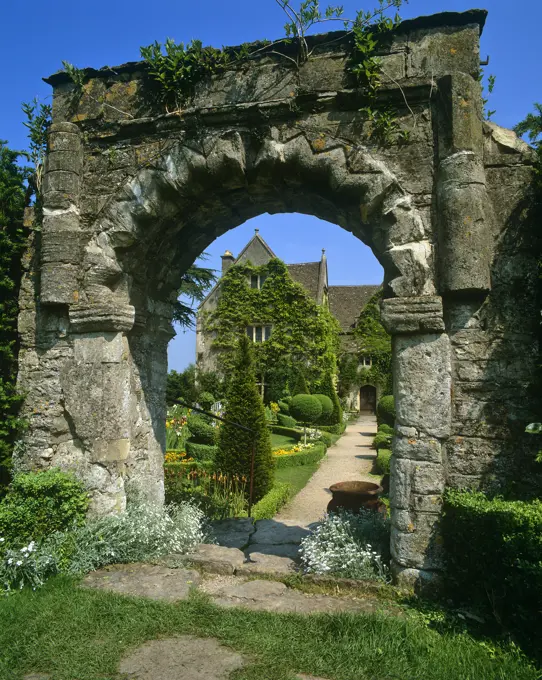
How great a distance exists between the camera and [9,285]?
185 inches

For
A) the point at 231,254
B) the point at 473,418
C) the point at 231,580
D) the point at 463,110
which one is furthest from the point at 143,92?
the point at 231,254

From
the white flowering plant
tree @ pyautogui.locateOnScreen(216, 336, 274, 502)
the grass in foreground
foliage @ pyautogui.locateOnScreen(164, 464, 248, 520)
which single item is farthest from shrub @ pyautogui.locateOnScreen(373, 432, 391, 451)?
the grass in foreground

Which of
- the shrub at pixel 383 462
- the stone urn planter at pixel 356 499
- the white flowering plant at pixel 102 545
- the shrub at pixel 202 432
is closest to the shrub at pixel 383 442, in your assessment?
the shrub at pixel 383 462

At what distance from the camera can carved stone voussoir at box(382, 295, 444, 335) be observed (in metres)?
3.79

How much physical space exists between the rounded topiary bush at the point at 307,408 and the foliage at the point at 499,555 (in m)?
13.8

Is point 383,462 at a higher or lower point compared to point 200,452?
lower

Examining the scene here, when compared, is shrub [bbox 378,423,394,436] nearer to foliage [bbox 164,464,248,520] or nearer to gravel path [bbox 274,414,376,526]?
gravel path [bbox 274,414,376,526]

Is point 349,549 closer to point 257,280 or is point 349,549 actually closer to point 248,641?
point 248,641

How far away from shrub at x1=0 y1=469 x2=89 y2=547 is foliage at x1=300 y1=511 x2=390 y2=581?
205cm

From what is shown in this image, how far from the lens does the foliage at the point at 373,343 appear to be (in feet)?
81.0

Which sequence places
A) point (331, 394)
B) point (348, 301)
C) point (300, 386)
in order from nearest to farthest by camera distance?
point (300, 386)
point (331, 394)
point (348, 301)

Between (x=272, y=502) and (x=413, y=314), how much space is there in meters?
5.45

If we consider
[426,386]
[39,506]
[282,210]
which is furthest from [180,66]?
[39,506]

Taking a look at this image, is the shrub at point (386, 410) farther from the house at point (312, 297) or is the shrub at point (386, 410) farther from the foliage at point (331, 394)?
the house at point (312, 297)
